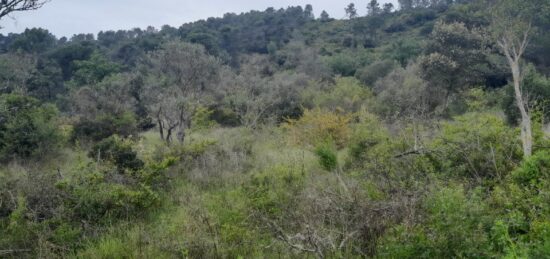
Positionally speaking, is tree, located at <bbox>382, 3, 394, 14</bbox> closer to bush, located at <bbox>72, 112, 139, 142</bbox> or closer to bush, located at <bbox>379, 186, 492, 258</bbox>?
bush, located at <bbox>72, 112, 139, 142</bbox>

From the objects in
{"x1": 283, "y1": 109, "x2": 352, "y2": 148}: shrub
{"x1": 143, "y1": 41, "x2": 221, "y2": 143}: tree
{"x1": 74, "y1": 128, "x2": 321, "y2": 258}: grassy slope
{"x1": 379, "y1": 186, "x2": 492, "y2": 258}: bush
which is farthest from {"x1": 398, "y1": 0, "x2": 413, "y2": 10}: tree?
{"x1": 379, "y1": 186, "x2": 492, "y2": 258}: bush

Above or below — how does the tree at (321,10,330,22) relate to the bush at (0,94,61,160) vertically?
above

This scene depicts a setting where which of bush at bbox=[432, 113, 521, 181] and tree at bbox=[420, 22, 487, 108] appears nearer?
bush at bbox=[432, 113, 521, 181]

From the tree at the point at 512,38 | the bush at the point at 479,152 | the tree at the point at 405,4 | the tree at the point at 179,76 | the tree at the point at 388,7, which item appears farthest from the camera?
the tree at the point at 405,4

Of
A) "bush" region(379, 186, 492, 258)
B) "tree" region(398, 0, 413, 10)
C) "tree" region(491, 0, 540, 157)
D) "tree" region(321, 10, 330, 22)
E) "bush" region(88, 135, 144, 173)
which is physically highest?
"tree" region(398, 0, 413, 10)

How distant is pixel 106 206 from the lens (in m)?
6.36

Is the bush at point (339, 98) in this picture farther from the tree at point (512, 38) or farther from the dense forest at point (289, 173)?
the tree at point (512, 38)

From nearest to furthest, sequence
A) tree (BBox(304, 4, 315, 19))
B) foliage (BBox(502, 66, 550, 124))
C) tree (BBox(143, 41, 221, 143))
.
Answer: tree (BBox(143, 41, 221, 143)) < foliage (BBox(502, 66, 550, 124)) < tree (BBox(304, 4, 315, 19))

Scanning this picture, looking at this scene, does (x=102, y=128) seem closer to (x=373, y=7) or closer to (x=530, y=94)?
(x=530, y=94)

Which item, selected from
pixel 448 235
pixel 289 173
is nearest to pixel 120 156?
pixel 289 173

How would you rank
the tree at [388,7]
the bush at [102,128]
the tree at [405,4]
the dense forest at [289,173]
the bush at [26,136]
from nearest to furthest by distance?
1. the dense forest at [289,173]
2. the bush at [26,136]
3. the bush at [102,128]
4. the tree at [388,7]
5. the tree at [405,4]

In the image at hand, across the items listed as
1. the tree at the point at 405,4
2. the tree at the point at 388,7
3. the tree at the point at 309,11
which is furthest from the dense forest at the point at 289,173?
the tree at the point at 309,11

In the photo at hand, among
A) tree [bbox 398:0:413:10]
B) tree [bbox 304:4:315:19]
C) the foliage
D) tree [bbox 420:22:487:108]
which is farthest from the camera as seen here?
tree [bbox 304:4:315:19]

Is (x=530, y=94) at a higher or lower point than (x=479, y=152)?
lower
